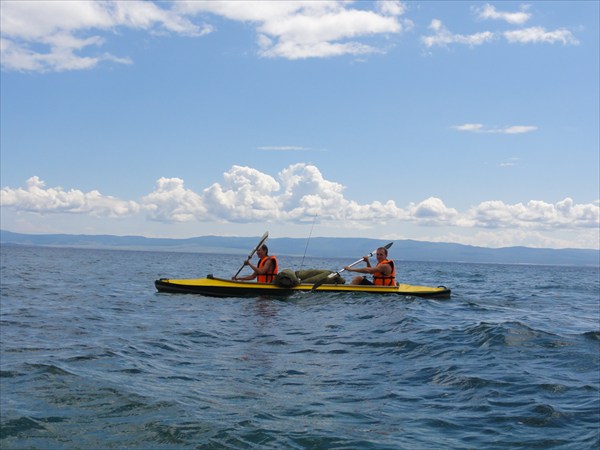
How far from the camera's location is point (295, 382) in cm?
771

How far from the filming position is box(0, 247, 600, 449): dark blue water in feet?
18.3

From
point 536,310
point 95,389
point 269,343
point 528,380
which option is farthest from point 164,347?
point 536,310

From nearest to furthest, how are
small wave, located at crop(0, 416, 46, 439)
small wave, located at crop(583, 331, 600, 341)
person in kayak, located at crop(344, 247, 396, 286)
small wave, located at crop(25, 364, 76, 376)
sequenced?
1. small wave, located at crop(0, 416, 46, 439)
2. small wave, located at crop(25, 364, 76, 376)
3. small wave, located at crop(583, 331, 600, 341)
4. person in kayak, located at crop(344, 247, 396, 286)

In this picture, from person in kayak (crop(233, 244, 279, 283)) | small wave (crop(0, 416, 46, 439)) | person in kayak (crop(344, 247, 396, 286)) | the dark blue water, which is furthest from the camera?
person in kayak (crop(233, 244, 279, 283))

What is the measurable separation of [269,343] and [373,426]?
512 centimetres

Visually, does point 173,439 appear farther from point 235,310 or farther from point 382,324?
point 235,310

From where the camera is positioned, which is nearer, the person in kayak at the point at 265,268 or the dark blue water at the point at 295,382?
the dark blue water at the point at 295,382

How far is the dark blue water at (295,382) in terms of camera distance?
5.58 metres

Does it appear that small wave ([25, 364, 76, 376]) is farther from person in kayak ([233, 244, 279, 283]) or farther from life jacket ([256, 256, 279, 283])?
life jacket ([256, 256, 279, 283])

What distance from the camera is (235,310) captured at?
52.4 ft

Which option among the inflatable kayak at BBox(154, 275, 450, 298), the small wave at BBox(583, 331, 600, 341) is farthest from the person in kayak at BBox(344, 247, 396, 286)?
the small wave at BBox(583, 331, 600, 341)

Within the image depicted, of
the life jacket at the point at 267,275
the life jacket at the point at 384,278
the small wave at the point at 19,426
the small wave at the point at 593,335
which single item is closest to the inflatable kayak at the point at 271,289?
the life jacket at the point at 384,278

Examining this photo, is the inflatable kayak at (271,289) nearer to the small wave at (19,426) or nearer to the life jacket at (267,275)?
the life jacket at (267,275)

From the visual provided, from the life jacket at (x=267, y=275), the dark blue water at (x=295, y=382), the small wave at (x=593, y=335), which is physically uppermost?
the life jacket at (x=267, y=275)
